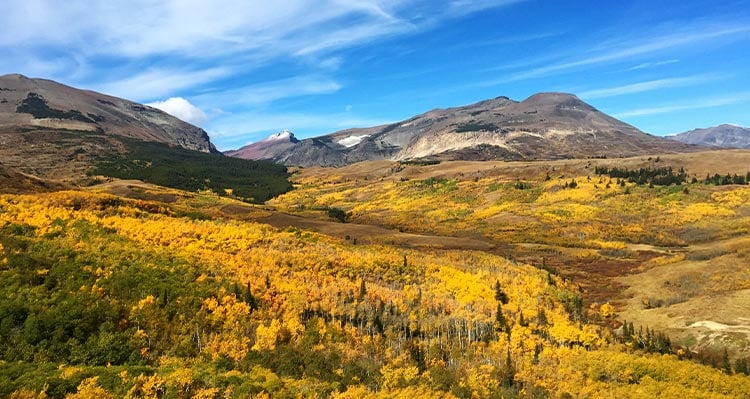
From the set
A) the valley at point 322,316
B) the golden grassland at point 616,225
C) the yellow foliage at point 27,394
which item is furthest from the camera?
the golden grassland at point 616,225

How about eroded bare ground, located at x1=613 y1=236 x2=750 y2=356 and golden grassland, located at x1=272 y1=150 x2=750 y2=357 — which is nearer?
eroded bare ground, located at x1=613 y1=236 x2=750 y2=356

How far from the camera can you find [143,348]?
26.7 m

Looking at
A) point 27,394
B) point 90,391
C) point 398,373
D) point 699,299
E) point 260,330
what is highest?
point 27,394

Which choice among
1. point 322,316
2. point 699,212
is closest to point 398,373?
point 322,316

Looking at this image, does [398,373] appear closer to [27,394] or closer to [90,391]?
[90,391]

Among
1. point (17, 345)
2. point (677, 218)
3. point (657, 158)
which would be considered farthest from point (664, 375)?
point (657, 158)

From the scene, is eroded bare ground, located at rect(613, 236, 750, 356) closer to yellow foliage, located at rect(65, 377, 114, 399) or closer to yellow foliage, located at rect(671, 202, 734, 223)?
yellow foliage, located at rect(671, 202, 734, 223)

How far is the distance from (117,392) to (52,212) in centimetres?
3166

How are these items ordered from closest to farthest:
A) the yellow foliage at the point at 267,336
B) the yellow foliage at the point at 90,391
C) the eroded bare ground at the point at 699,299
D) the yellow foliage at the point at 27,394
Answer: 1. the yellow foliage at the point at 27,394
2. the yellow foliage at the point at 90,391
3. the yellow foliage at the point at 267,336
4. the eroded bare ground at the point at 699,299

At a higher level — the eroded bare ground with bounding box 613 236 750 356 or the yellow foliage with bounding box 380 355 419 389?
the yellow foliage with bounding box 380 355 419 389

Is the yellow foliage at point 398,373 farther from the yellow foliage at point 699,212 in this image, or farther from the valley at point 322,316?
the yellow foliage at point 699,212

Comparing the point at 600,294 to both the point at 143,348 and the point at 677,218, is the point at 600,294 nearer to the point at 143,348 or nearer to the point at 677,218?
the point at 143,348

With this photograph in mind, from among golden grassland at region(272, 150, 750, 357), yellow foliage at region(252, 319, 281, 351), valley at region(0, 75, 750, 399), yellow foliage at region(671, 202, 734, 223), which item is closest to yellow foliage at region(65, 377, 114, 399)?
valley at region(0, 75, 750, 399)

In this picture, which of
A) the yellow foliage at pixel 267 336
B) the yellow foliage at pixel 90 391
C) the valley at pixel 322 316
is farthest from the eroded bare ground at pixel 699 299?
the yellow foliage at pixel 90 391
